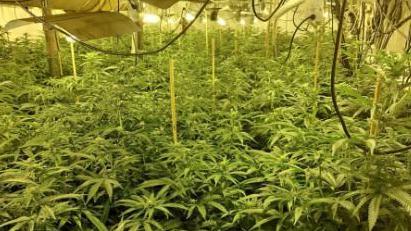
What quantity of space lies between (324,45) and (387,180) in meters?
3.06

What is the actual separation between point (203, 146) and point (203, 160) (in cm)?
11

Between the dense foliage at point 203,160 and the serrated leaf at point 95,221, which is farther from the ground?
the dense foliage at point 203,160

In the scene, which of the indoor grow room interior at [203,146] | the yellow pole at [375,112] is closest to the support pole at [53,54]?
the indoor grow room interior at [203,146]

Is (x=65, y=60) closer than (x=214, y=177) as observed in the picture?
No

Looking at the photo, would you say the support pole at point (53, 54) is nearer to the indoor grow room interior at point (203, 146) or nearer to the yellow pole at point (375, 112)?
the indoor grow room interior at point (203, 146)

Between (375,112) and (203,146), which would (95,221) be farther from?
(375,112)

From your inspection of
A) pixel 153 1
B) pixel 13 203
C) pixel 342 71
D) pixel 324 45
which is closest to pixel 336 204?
pixel 13 203

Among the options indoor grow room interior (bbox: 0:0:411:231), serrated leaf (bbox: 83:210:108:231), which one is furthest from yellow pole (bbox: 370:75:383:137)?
serrated leaf (bbox: 83:210:108:231)

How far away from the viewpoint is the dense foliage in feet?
5.28

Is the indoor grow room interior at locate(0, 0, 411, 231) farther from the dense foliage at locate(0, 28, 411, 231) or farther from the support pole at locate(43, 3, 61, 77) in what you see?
the support pole at locate(43, 3, 61, 77)

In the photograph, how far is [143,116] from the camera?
8.81 ft

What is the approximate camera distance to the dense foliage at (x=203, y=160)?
1.61m

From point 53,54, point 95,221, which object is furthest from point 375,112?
point 53,54

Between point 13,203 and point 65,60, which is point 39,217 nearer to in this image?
point 13,203
